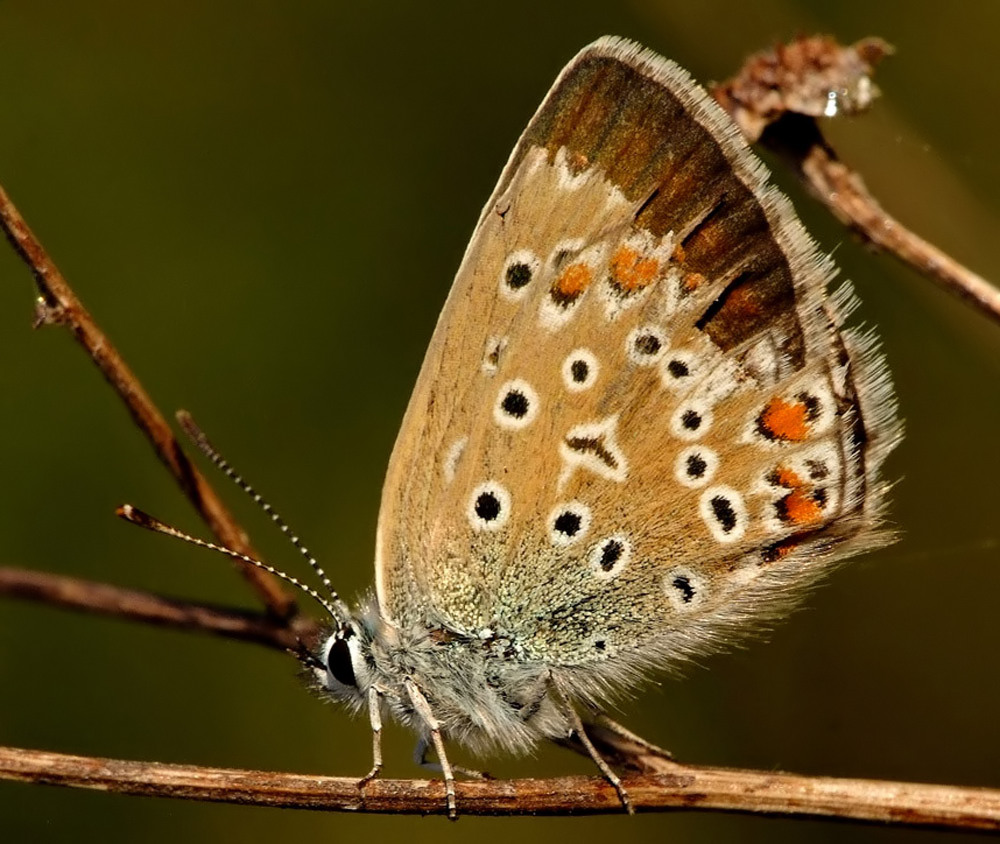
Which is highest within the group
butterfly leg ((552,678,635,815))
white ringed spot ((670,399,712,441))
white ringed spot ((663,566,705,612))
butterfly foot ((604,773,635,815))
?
white ringed spot ((670,399,712,441))

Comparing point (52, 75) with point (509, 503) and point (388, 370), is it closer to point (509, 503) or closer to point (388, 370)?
point (388, 370)

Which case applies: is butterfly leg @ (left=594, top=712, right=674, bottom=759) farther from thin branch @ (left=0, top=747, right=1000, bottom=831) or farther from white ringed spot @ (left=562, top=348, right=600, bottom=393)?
white ringed spot @ (left=562, top=348, right=600, bottom=393)

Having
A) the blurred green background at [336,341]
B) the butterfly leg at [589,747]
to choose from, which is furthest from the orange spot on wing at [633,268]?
the blurred green background at [336,341]

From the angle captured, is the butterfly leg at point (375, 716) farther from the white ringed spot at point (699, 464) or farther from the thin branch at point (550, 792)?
the white ringed spot at point (699, 464)

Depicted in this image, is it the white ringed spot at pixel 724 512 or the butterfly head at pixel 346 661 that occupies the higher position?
the butterfly head at pixel 346 661

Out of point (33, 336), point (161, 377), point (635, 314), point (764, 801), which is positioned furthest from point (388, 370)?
point (764, 801)

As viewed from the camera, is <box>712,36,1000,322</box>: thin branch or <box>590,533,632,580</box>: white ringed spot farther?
<box>712,36,1000,322</box>: thin branch

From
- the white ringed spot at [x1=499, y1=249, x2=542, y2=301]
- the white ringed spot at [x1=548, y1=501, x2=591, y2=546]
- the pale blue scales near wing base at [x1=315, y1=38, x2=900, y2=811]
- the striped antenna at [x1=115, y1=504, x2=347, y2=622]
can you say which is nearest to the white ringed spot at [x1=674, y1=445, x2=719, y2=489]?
the pale blue scales near wing base at [x1=315, y1=38, x2=900, y2=811]
